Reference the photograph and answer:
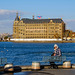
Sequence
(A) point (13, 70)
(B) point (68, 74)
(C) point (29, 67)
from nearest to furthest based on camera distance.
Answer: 1. (B) point (68, 74)
2. (A) point (13, 70)
3. (C) point (29, 67)

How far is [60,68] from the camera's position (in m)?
24.6

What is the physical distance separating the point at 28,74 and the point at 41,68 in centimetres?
391

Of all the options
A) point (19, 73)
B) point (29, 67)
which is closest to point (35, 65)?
point (29, 67)

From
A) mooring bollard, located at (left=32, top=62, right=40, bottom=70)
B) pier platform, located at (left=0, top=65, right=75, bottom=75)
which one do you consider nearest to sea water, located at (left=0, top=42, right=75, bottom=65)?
pier platform, located at (left=0, top=65, right=75, bottom=75)

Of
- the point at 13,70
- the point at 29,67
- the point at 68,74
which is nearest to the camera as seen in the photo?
the point at 68,74

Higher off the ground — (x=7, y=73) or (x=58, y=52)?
(x=58, y=52)

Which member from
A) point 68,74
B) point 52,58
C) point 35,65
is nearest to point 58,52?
point 52,58

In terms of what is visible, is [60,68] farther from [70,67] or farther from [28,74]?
[28,74]

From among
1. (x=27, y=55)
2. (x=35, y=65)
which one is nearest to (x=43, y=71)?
(x=35, y=65)

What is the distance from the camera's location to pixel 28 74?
2064cm

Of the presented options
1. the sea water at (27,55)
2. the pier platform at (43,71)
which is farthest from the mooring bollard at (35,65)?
the sea water at (27,55)

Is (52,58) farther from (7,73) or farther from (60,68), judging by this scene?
(7,73)

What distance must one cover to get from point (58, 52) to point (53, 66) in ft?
4.25

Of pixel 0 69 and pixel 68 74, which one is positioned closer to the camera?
pixel 68 74
